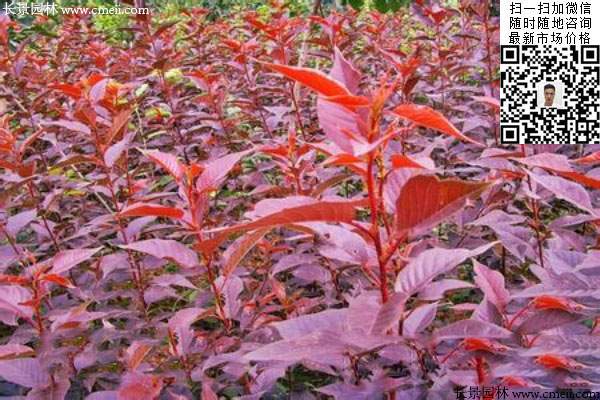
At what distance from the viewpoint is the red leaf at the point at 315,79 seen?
0.91 meters

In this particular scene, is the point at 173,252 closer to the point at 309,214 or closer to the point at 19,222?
the point at 309,214

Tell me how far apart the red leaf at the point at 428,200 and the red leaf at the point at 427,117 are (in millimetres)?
72

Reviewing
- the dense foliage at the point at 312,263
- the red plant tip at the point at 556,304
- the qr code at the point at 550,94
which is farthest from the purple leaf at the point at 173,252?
the qr code at the point at 550,94

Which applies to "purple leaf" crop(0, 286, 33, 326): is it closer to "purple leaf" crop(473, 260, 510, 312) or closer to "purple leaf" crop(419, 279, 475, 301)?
"purple leaf" crop(419, 279, 475, 301)

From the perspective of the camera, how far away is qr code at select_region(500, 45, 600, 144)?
2.07m

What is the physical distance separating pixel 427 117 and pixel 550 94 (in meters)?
1.64

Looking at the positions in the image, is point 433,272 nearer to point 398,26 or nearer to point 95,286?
point 95,286

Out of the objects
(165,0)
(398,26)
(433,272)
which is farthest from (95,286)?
(165,0)

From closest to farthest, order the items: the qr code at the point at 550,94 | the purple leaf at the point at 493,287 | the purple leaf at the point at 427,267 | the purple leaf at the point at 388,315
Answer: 1. the purple leaf at the point at 388,315
2. the purple leaf at the point at 427,267
3. the purple leaf at the point at 493,287
4. the qr code at the point at 550,94

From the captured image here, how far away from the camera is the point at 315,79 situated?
0.94 m

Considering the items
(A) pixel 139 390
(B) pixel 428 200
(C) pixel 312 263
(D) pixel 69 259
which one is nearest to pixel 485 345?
(B) pixel 428 200

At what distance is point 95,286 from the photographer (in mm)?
1885

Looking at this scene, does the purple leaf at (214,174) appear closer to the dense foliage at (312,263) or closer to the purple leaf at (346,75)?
the dense foliage at (312,263)

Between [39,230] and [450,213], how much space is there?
167 centimetres
